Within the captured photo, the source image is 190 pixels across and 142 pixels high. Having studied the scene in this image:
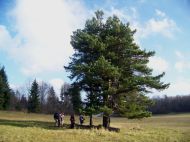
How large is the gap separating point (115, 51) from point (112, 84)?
352 centimetres

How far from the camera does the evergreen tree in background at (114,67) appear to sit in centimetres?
3653

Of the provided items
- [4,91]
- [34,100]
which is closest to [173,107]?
[34,100]

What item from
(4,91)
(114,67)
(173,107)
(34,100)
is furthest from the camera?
(173,107)

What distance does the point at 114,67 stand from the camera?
35812mm

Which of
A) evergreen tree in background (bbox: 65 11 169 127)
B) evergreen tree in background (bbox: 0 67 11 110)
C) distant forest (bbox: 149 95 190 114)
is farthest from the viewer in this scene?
distant forest (bbox: 149 95 190 114)

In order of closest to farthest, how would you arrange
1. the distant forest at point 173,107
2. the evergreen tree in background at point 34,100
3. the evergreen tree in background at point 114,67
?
the evergreen tree in background at point 114,67 → the evergreen tree in background at point 34,100 → the distant forest at point 173,107

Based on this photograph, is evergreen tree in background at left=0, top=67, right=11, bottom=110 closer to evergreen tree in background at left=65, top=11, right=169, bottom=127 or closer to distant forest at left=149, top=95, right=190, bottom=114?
evergreen tree in background at left=65, top=11, right=169, bottom=127

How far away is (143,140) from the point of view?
83.6 ft

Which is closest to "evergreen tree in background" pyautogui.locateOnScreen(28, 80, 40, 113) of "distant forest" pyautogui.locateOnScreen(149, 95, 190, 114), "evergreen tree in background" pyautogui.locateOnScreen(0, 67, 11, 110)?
"evergreen tree in background" pyautogui.locateOnScreen(0, 67, 11, 110)

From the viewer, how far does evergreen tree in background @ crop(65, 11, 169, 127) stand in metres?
36.5

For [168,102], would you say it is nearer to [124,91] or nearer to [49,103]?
[49,103]

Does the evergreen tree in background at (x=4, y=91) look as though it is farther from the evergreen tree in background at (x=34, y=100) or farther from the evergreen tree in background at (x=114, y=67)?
the evergreen tree in background at (x=114, y=67)

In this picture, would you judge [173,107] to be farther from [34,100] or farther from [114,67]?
[114,67]

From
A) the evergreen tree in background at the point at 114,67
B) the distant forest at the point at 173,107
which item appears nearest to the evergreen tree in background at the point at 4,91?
the evergreen tree in background at the point at 114,67
